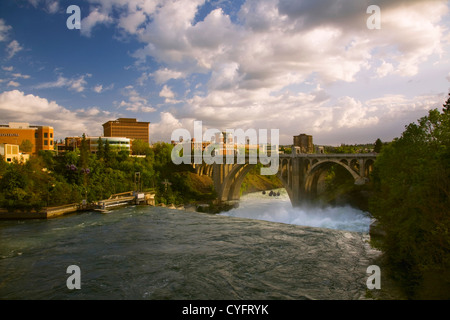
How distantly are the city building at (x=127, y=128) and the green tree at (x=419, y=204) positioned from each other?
12035 centimetres

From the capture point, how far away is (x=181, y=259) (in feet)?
75.8

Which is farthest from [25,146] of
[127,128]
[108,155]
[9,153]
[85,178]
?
[127,128]

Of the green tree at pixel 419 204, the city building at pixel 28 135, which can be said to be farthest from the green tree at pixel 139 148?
the green tree at pixel 419 204

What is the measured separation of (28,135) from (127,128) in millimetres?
65344

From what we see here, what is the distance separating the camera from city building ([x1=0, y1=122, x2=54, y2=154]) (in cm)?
6575

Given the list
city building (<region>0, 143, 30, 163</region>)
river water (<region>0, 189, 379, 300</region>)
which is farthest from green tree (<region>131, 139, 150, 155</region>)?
river water (<region>0, 189, 379, 300</region>)

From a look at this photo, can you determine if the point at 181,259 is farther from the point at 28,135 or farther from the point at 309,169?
the point at 28,135

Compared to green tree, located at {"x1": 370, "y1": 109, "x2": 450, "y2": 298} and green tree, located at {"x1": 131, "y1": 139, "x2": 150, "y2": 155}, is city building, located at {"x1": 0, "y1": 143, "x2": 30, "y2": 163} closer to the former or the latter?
green tree, located at {"x1": 131, "y1": 139, "x2": 150, "y2": 155}

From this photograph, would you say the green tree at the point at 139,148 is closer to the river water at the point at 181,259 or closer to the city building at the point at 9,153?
the city building at the point at 9,153

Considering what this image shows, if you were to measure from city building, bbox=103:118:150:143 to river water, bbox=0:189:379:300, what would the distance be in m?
95.0

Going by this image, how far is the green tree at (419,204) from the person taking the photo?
49.4ft

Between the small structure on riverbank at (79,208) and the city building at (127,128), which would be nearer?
the small structure on riverbank at (79,208)
